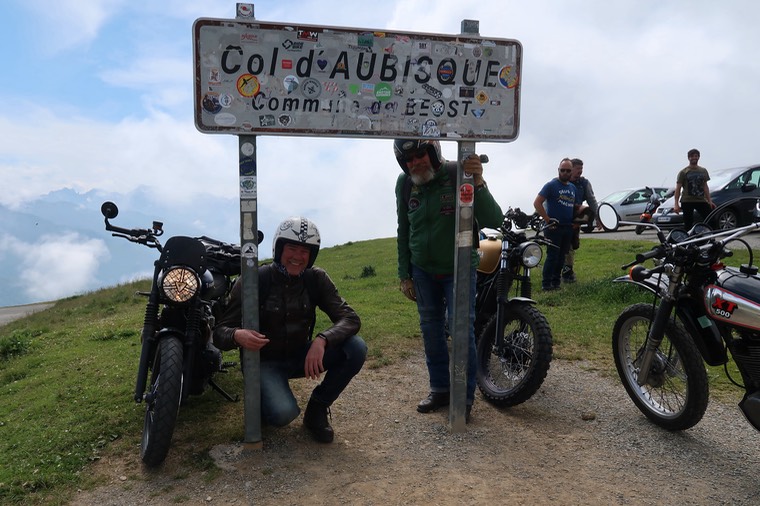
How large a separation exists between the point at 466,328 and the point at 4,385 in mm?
4766

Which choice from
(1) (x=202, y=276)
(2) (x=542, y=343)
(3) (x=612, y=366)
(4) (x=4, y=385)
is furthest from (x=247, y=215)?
(4) (x=4, y=385)

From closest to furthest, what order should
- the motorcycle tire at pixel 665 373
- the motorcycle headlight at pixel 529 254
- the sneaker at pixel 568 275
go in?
the motorcycle tire at pixel 665 373, the motorcycle headlight at pixel 529 254, the sneaker at pixel 568 275

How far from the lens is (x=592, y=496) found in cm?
311

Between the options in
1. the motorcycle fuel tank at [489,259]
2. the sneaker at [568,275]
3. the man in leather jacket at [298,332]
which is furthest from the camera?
the sneaker at [568,275]

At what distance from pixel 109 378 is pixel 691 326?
183 inches

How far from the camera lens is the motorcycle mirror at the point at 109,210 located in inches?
153

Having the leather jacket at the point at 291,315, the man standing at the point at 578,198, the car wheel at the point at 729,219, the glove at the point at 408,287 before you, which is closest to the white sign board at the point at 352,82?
the leather jacket at the point at 291,315

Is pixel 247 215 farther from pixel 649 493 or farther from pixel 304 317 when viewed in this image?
pixel 649 493

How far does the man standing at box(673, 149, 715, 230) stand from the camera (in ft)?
36.5

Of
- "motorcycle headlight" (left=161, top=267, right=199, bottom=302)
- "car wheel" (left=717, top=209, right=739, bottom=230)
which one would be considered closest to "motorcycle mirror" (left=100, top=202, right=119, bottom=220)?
"motorcycle headlight" (left=161, top=267, right=199, bottom=302)

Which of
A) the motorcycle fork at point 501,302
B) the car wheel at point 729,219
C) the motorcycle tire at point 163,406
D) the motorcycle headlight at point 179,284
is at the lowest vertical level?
the motorcycle tire at point 163,406

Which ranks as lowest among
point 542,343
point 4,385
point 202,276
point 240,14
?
point 4,385

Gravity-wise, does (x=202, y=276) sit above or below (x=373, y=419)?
above

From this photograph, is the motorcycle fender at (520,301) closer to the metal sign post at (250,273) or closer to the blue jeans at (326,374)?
the blue jeans at (326,374)
